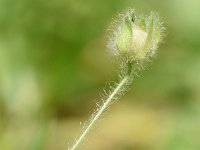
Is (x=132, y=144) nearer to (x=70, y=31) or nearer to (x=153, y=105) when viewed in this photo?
(x=153, y=105)

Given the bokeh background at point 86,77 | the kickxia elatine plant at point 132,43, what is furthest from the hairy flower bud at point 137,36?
the bokeh background at point 86,77

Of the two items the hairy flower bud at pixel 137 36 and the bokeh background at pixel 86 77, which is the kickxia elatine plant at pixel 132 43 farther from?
the bokeh background at pixel 86 77

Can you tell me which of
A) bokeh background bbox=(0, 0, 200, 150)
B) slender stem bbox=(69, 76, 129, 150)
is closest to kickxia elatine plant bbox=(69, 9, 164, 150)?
slender stem bbox=(69, 76, 129, 150)

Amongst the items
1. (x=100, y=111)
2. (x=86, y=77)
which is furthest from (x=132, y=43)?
(x=86, y=77)

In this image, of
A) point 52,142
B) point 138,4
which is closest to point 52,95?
point 52,142

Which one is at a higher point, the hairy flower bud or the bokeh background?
the hairy flower bud

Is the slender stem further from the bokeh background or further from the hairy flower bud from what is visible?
the bokeh background
